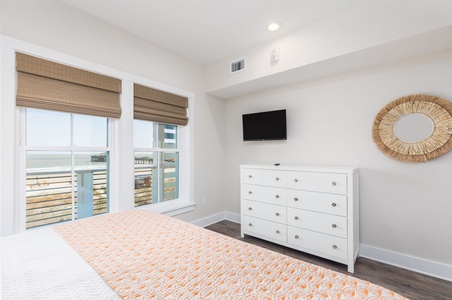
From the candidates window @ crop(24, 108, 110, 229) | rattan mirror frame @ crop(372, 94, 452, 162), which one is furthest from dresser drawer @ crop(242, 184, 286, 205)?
window @ crop(24, 108, 110, 229)

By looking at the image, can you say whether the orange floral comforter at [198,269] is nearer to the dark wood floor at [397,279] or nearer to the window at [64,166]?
the window at [64,166]

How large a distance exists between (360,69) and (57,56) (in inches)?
123

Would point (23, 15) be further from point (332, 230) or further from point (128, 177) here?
point (332, 230)

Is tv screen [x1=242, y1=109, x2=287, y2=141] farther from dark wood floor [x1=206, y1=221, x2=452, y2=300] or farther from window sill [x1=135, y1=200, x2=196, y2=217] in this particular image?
dark wood floor [x1=206, y1=221, x2=452, y2=300]

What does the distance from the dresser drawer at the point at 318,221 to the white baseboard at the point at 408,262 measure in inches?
22.9

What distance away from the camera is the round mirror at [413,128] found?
2123 millimetres

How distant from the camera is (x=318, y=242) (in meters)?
2.36

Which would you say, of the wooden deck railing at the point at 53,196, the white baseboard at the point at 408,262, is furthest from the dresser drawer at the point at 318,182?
the wooden deck railing at the point at 53,196

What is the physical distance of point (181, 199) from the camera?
333 centimetres

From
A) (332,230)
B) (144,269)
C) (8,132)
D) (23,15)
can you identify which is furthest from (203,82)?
(144,269)

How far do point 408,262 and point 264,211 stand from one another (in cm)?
152

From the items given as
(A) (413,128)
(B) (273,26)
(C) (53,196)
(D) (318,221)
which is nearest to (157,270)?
(C) (53,196)

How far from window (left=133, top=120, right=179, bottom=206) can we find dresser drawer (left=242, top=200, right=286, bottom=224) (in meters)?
1.10

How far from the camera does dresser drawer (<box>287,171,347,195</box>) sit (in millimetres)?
2195
